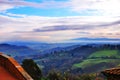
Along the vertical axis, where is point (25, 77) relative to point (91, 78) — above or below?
above

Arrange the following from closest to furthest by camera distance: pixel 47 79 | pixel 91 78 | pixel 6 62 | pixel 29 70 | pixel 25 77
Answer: pixel 25 77
pixel 6 62
pixel 29 70
pixel 47 79
pixel 91 78

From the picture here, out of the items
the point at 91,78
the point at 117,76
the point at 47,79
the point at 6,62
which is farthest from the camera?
the point at 91,78

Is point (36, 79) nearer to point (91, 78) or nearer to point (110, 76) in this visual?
point (91, 78)

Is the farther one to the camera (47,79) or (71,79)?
(71,79)

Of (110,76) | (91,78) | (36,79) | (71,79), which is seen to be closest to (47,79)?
(36,79)

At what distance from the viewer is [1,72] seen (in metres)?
14.3

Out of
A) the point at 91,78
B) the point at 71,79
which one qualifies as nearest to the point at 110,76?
the point at 91,78

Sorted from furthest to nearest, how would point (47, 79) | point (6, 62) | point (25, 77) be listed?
point (47, 79) < point (6, 62) < point (25, 77)

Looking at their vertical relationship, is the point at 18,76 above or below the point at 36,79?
above

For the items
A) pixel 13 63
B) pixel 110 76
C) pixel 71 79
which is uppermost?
pixel 13 63

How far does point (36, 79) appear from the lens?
76.0 meters

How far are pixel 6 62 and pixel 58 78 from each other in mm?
86320

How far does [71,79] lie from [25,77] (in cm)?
12114

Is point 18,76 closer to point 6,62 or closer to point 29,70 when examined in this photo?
point 6,62
